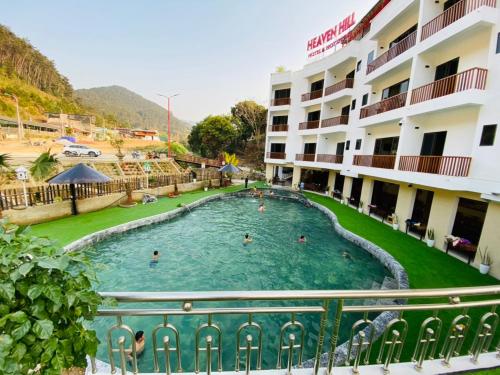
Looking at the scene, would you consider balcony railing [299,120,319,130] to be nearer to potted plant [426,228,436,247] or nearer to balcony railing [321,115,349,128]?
balcony railing [321,115,349,128]

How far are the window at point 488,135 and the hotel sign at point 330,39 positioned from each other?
1743 centimetres

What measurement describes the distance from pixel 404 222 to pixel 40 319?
1479cm

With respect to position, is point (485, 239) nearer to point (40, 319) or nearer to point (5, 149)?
point (40, 319)

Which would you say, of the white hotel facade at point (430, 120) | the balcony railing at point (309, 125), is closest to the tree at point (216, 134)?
the balcony railing at point (309, 125)

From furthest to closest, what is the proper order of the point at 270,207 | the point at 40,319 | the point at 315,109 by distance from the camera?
the point at 315,109
the point at 270,207
the point at 40,319

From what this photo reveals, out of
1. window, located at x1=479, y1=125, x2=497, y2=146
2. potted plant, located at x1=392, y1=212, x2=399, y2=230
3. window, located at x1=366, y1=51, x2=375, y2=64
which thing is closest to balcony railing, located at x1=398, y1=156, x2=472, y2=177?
window, located at x1=479, y1=125, x2=497, y2=146

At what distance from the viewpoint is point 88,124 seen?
58.1 metres

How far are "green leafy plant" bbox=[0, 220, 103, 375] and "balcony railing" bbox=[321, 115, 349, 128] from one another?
21565 millimetres

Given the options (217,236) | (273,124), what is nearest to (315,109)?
(273,124)

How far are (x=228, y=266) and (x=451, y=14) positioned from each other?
1438cm

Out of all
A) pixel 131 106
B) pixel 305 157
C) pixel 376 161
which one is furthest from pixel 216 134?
pixel 131 106

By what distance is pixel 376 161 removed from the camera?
1386 centimetres

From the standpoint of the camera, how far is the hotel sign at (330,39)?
68.4 ft

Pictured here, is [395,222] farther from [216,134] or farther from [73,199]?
[216,134]
